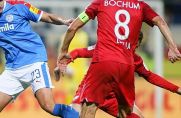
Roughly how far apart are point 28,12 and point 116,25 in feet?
4.38

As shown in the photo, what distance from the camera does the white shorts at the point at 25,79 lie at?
970 cm

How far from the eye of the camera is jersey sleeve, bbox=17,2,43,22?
32.0 ft

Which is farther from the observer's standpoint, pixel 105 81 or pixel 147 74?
pixel 147 74

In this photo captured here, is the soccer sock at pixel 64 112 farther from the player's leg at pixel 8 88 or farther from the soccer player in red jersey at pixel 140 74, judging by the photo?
the player's leg at pixel 8 88

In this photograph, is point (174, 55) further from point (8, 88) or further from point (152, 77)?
point (8, 88)

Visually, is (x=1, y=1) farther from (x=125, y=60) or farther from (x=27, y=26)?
(x=125, y=60)

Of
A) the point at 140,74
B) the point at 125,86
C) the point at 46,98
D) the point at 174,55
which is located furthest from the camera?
the point at 140,74

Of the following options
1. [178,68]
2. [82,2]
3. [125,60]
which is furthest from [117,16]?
[178,68]

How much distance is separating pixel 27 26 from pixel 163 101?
23.7ft

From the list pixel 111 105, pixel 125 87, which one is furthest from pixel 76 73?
pixel 125 87

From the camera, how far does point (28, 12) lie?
9.78m

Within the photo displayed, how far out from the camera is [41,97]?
963cm

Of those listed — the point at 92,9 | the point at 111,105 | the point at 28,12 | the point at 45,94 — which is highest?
the point at 92,9

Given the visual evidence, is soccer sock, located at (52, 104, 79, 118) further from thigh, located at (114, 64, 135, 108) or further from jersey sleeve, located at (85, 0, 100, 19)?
jersey sleeve, located at (85, 0, 100, 19)
